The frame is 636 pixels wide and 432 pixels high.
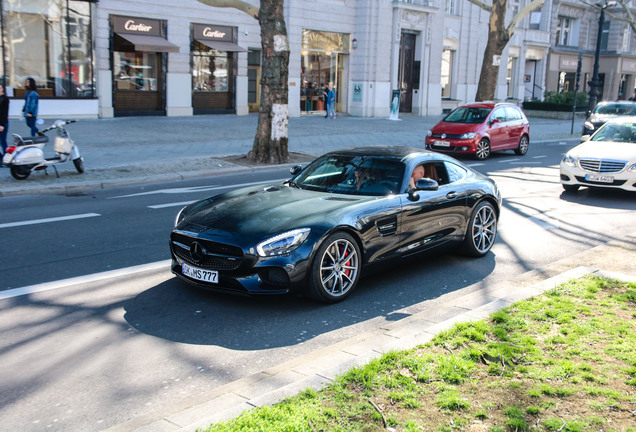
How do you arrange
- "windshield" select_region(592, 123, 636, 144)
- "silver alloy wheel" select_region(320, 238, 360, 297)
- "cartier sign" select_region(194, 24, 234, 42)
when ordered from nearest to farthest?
"silver alloy wheel" select_region(320, 238, 360, 297) → "windshield" select_region(592, 123, 636, 144) → "cartier sign" select_region(194, 24, 234, 42)

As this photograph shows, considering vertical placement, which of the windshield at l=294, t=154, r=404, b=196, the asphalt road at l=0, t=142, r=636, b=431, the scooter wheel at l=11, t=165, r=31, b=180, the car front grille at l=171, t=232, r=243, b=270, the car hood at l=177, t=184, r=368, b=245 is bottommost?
the asphalt road at l=0, t=142, r=636, b=431

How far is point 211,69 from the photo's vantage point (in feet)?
98.0

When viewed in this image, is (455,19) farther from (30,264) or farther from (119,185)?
(30,264)

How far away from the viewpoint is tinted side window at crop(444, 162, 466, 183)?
7699mm

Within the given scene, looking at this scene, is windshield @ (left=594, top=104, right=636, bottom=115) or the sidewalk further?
windshield @ (left=594, top=104, right=636, bottom=115)

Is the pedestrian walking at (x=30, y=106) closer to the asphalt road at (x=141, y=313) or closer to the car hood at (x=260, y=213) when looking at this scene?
the asphalt road at (x=141, y=313)

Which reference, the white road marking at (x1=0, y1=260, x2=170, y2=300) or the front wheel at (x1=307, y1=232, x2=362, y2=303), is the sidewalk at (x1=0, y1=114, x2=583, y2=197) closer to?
the white road marking at (x1=0, y1=260, x2=170, y2=300)

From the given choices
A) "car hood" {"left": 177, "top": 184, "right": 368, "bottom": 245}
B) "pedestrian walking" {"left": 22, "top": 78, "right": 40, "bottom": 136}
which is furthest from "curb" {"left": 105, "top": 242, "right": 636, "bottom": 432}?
"pedestrian walking" {"left": 22, "top": 78, "right": 40, "bottom": 136}

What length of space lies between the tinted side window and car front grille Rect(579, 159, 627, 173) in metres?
5.72

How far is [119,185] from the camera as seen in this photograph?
13.4 meters

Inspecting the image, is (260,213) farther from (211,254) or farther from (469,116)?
(469,116)

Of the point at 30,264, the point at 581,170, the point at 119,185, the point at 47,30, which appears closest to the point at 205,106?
the point at 47,30

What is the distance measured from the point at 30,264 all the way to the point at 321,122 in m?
23.3

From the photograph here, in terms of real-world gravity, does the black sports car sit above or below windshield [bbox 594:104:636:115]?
below
